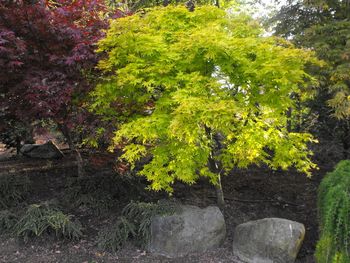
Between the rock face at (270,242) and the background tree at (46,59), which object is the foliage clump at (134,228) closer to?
the rock face at (270,242)

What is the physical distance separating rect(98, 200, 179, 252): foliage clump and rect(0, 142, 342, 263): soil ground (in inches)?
4.8

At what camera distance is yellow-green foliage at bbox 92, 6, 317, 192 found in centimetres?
408

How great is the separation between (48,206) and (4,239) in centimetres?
70

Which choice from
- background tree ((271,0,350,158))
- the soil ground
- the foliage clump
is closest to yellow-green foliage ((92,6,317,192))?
the foliage clump

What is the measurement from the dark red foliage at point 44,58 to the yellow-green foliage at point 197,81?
365 mm

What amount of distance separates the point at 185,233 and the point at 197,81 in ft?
6.60

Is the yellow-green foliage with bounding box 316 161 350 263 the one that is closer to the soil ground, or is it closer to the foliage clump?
the soil ground

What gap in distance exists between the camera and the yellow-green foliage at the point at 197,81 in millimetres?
4078

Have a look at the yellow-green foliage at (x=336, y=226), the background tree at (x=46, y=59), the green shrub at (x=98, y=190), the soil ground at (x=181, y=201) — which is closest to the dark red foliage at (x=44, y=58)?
the background tree at (x=46, y=59)

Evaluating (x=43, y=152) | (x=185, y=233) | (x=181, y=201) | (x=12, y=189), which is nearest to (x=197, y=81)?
(x=185, y=233)

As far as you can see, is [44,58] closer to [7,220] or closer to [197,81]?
[197,81]

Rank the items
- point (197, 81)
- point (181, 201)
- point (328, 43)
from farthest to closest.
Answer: point (328, 43) → point (181, 201) → point (197, 81)

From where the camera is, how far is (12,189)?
5.75 metres

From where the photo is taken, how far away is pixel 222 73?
4.56 meters
